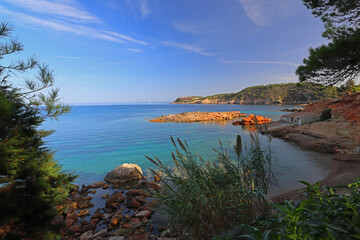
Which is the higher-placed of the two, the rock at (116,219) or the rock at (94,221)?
the rock at (116,219)

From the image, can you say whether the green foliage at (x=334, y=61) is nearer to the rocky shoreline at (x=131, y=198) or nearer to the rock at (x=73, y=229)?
the rocky shoreline at (x=131, y=198)

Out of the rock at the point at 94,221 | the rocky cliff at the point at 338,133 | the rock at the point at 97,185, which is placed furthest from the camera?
the rocky cliff at the point at 338,133

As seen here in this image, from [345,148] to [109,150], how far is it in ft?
65.5

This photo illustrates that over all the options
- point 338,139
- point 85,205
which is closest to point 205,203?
point 85,205

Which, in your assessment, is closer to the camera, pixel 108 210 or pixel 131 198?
pixel 108 210

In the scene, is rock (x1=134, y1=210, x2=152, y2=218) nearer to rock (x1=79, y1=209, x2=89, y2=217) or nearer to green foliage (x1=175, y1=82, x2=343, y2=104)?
rock (x1=79, y1=209, x2=89, y2=217)

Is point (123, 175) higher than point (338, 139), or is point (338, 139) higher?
point (338, 139)

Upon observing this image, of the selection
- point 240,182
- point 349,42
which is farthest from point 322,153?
point 240,182

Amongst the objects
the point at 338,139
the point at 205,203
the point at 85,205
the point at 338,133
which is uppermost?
the point at 205,203

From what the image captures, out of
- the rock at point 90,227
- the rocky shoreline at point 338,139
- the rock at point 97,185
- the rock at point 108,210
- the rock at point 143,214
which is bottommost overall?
the rock at point 97,185

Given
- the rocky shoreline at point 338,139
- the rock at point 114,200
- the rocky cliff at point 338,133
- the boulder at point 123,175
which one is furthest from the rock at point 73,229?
the rocky cliff at point 338,133

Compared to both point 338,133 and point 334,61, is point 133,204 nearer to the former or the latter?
point 334,61

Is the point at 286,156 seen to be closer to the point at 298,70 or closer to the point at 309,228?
the point at 298,70

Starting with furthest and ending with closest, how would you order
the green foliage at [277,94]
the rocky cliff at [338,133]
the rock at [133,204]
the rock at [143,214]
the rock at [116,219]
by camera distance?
1. the green foliage at [277,94]
2. the rocky cliff at [338,133]
3. the rock at [133,204]
4. the rock at [143,214]
5. the rock at [116,219]
